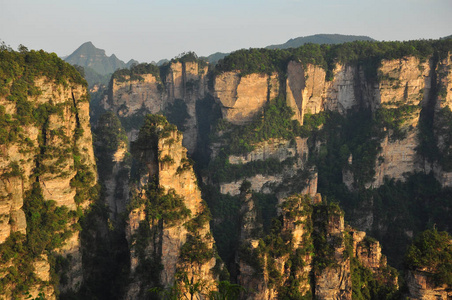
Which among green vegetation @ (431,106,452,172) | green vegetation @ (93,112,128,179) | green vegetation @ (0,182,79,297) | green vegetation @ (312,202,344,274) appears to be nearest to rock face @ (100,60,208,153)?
green vegetation @ (93,112,128,179)

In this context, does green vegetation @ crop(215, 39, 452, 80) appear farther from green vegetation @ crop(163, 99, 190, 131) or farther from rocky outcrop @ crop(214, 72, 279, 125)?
green vegetation @ crop(163, 99, 190, 131)

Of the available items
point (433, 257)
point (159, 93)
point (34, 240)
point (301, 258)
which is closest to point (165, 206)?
point (34, 240)

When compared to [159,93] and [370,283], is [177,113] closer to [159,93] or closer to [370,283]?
[159,93]

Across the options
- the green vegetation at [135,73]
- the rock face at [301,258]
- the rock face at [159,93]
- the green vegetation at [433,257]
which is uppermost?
the green vegetation at [135,73]

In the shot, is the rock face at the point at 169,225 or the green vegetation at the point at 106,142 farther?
the green vegetation at the point at 106,142

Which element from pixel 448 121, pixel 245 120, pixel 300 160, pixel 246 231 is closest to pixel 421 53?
pixel 448 121

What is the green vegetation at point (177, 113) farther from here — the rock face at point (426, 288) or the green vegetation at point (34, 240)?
the rock face at point (426, 288)

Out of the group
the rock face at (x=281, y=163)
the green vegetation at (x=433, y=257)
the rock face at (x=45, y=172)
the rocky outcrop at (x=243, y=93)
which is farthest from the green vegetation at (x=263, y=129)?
the green vegetation at (x=433, y=257)
